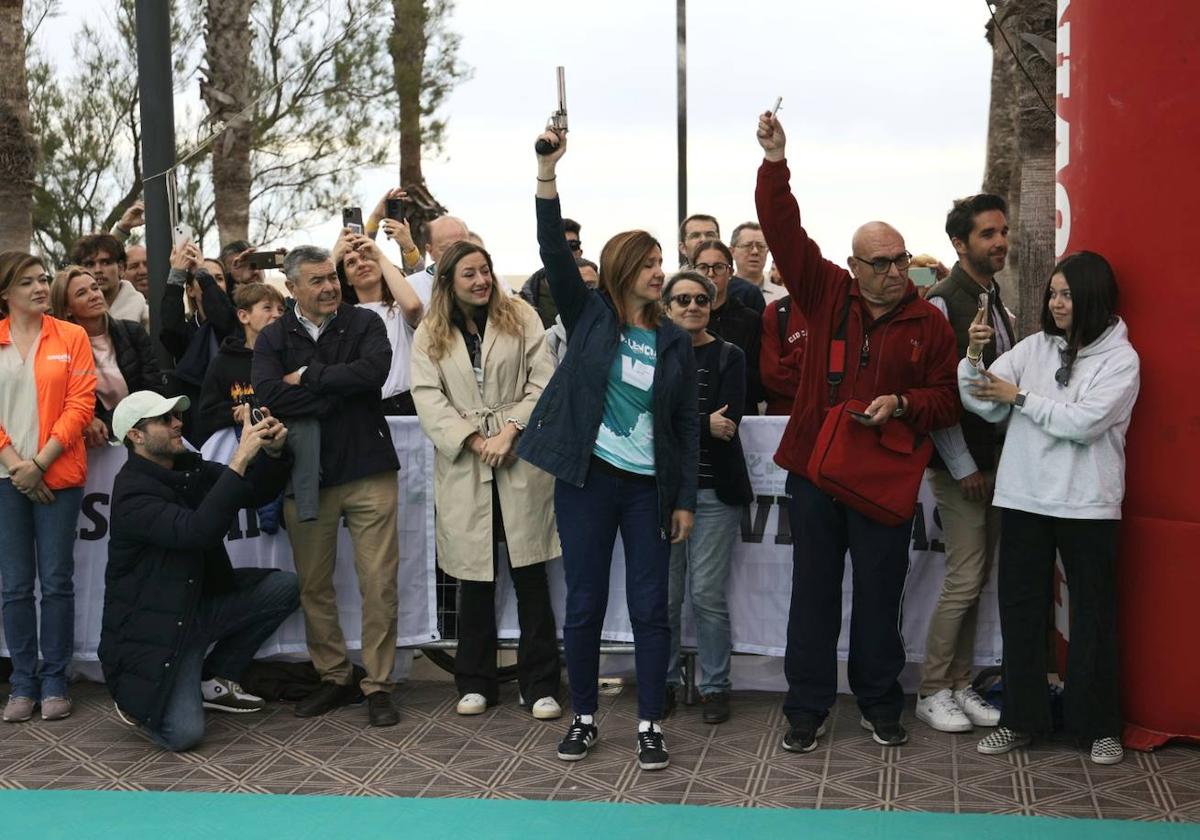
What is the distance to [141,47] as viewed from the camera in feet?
24.2

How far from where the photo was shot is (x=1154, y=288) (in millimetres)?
5430

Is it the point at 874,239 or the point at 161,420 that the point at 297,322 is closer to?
the point at 161,420

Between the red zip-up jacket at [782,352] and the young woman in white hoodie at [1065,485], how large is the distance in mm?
914

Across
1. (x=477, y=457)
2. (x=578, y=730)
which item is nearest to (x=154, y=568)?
(x=477, y=457)

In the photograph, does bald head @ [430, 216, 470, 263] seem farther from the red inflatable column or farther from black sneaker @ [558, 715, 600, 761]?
the red inflatable column

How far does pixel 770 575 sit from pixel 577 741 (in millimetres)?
1264

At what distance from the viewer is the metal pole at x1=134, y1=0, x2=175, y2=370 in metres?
7.36

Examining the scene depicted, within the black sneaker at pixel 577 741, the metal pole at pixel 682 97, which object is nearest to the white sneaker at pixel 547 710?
the black sneaker at pixel 577 741

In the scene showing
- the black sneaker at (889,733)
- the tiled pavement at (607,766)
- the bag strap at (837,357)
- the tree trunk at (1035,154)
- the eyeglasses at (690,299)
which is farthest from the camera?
the tree trunk at (1035,154)

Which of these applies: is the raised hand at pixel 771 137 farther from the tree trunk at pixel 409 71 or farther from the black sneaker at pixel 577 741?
the tree trunk at pixel 409 71

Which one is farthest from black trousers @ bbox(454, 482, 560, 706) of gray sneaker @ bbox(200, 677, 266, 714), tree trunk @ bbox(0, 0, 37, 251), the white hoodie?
tree trunk @ bbox(0, 0, 37, 251)

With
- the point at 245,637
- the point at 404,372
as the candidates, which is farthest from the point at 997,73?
the point at 245,637

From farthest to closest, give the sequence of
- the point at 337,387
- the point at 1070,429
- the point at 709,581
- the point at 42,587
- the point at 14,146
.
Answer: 1. the point at 14,146
2. the point at 42,587
3. the point at 709,581
4. the point at 337,387
5. the point at 1070,429

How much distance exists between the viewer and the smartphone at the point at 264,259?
7422 mm
